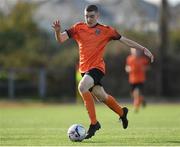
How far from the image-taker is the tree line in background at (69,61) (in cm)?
3806

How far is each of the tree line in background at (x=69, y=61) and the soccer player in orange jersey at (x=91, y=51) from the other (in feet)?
83.5

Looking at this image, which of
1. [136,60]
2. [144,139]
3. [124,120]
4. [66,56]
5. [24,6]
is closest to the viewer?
[144,139]

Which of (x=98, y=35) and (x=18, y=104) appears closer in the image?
(x=98, y=35)

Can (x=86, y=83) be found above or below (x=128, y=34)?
above

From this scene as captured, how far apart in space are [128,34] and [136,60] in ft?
56.8

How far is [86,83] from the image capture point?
448 inches

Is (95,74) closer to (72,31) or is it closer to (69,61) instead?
(72,31)

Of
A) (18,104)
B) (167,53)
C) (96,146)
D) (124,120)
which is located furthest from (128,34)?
(96,146)

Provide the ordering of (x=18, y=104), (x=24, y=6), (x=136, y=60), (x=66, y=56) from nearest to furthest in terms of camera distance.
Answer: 1. (x=136, y=60)
2. (x=18, y=104)
3. (x=66, y=56)
4. (x=24, y=6)

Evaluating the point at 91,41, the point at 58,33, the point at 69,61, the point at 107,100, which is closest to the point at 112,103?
the point at 107,100

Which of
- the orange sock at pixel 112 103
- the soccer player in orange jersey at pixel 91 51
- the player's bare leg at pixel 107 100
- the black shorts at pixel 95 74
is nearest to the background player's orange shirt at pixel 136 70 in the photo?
the player's bare leg at pixel 107 100

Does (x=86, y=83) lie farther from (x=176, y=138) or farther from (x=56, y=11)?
(x=56, y=11)

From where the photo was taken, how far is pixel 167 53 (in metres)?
39.7

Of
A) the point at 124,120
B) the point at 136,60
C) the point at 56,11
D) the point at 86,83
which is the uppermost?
the point at 86,83
